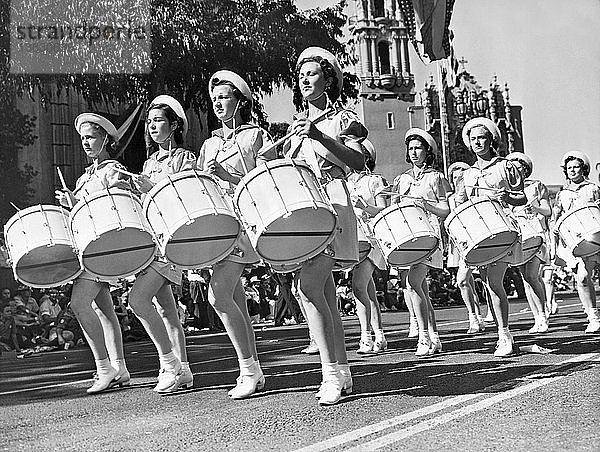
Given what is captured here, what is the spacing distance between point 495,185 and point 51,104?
1282cm

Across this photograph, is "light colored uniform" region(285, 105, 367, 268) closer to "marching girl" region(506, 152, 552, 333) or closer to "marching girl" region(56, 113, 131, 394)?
"marching girl" region(56, 113, 131, 394)

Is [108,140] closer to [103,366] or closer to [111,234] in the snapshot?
[111,234]

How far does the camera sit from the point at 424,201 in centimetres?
781

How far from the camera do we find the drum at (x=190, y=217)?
5102 mm

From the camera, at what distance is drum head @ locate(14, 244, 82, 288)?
6.03 metres

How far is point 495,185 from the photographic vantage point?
24.0 ft

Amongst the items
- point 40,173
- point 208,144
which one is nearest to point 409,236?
point 208,144

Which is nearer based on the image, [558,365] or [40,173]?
[558,365]

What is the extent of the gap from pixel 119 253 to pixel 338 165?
141 centimetres

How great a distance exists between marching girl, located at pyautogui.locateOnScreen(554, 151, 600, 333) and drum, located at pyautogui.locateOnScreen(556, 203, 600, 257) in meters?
0.14

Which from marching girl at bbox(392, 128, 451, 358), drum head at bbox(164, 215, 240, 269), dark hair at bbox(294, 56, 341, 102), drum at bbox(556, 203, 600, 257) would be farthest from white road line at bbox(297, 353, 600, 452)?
drum at bbox(556, 203, 600, 257)

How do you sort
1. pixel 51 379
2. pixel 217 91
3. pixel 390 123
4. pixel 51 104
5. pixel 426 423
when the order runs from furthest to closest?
pixel 390 123 < pixel 51 104 < pixel 51 379 < pixel 217 91 < pixel 426 423

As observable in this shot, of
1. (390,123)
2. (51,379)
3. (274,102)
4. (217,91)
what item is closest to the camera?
(217,91)

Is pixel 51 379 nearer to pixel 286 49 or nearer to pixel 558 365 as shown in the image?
pixel 558 365
